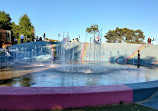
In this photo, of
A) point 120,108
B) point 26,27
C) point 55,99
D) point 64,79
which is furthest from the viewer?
point 26,27

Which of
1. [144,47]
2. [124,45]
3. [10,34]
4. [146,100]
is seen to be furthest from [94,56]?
[10,34]

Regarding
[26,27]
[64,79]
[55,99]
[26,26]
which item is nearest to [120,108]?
[55,99]

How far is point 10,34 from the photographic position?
38469 mm

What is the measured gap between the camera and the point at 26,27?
121 ft

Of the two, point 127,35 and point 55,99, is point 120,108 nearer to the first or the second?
point 55,99

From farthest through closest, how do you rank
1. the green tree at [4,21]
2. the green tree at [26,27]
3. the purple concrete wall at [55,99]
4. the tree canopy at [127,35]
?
the tree canopy at [127,35], the green tree at [4,21], the green tree at [26,27], the purple concrete wall at [55,99]

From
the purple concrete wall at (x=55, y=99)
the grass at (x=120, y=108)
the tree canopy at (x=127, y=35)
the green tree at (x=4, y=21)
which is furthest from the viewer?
the tree canopy at (x=127, y=35)

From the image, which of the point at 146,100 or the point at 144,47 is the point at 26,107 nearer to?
the point at 146,100

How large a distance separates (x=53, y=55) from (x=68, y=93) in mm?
16918

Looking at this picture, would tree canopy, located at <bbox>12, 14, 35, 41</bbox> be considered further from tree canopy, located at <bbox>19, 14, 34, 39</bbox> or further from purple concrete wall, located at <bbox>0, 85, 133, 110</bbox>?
purple concrete wall, located at <bbox>0, 85, 133, 110</bbox>

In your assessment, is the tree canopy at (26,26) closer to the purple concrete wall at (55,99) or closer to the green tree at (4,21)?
the green tree at (4,21)

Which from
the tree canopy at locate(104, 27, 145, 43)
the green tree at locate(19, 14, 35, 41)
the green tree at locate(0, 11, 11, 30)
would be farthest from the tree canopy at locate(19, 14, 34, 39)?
the tree canopy at locate(104, 27, 145, 43)

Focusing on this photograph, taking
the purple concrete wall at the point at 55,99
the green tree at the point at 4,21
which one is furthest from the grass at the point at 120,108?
the green tree at the point at 4,21

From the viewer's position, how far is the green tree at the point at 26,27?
3666cm
